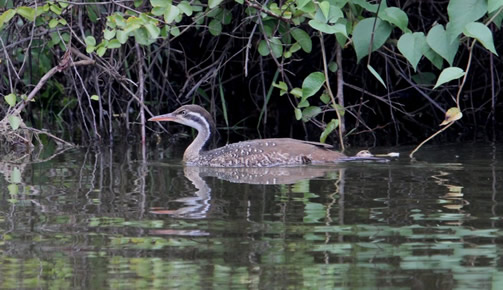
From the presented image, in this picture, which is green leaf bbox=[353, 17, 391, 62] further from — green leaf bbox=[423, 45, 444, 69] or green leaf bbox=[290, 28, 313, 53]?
green leaf bbox=[290, 28, 313, 53]

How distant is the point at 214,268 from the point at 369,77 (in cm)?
806

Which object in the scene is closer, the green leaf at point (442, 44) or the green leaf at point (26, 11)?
the green leaf at point (442, 44)

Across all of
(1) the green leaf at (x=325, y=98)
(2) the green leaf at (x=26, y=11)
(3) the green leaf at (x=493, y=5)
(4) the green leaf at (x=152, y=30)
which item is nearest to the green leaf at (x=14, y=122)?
(2) the green leaf at (x=26, y=11)

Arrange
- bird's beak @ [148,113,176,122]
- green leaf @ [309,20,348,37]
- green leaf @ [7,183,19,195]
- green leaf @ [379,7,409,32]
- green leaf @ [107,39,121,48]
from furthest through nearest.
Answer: bird's beak @ [148,113,176,122]
green leaf @ [107,39,121,48]
green leaf @ [379,7,409,32]
green leaf @ [309,20,348,37]
green leaf @ [7,183,19,195]

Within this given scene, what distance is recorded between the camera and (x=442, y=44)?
336 inches

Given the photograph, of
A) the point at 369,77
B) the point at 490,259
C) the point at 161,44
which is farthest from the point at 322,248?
the point at 369,77

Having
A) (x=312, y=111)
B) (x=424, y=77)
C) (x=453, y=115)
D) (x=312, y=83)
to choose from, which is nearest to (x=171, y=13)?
(x=312, y=83)

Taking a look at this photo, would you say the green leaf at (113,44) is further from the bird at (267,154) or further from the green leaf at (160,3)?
the bird at (267,154)

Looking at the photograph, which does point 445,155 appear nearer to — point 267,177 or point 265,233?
point 267,177

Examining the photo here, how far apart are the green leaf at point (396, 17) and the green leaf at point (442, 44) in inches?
13.7

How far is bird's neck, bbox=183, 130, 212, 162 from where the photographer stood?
34.6ft

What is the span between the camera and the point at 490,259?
18.0 feet

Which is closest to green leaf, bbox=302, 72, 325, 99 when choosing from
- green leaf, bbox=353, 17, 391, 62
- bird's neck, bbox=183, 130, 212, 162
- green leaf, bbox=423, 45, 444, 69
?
green leaf, bbox=353, 17, 391, 62

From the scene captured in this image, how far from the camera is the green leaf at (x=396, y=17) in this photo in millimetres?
8844
